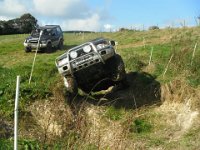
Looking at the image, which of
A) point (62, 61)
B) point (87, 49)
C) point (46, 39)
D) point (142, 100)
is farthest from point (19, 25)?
point (87, 49)

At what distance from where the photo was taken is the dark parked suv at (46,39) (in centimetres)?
2511

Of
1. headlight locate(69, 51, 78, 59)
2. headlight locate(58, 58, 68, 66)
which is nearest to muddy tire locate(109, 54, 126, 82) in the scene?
headlight locate(69, 51, 78, 59)

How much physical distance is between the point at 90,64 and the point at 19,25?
134 ft

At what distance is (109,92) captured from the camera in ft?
54.4

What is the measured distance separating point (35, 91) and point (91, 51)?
2.70m

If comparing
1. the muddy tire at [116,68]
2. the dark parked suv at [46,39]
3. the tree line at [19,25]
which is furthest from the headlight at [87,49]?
the tree line at [19,25]

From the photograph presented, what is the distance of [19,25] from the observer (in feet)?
→ 175

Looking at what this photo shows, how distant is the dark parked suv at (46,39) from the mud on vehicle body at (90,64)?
1052 cm

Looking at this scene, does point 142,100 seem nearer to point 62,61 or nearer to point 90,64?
point 90,64

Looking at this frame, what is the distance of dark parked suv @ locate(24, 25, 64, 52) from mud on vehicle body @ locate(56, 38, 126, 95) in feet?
34.5

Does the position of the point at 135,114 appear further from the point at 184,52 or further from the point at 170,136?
the point at 184,52

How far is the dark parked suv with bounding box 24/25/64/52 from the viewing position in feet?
82.4

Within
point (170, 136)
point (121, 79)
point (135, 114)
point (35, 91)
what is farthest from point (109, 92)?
point (135, 114)

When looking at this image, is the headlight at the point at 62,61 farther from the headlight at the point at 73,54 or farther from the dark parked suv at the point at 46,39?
the dark parked suv at the point at 46,39
